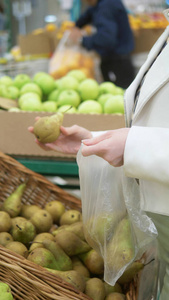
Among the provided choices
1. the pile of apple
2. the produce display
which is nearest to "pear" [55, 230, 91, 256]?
the pile of apple

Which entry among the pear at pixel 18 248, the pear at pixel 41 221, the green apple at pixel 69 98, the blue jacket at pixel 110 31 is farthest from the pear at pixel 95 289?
the blue jacket at pixel 110 31

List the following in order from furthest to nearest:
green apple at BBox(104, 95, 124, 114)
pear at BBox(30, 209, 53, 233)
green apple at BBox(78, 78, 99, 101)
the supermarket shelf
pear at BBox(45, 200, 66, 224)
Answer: green apple at BBox(78, 78, 99, 101)
green apple at BBox(104, 95, 124, 114)
the supermarket shelf
pear at BBox(45, 200, 66, 224)
pear at BBox(30, 209, 53, 233)

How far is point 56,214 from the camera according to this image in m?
1.55

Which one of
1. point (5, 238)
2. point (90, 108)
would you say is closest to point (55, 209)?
point (5, 238)

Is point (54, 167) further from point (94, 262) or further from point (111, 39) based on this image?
point (111, 39)

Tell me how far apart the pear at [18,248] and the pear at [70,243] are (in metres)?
0.12

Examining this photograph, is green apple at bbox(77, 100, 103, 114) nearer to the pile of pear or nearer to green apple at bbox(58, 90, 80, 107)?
green apple at bbox(58, 90, 80, 107)

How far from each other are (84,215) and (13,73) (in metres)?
2.30

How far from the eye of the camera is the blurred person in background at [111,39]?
135 inches

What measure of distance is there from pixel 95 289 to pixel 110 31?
9.03 feet

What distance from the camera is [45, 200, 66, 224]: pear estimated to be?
1.55 metres

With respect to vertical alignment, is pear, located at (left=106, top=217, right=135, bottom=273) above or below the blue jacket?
above

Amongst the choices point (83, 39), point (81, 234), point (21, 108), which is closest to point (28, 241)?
point (81, 234)

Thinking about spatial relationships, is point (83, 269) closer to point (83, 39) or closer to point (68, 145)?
point (68, 145)
